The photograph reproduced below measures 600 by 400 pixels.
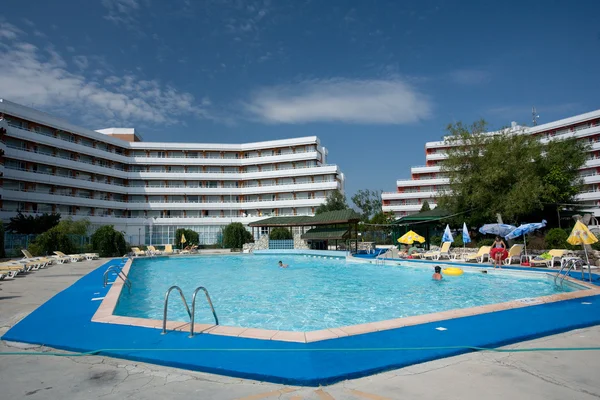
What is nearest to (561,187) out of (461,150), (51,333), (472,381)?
(461,150)

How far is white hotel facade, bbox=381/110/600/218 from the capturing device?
49906 millimetres

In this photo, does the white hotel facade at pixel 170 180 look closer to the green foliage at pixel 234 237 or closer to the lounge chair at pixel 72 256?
the green foliage at pixel 234 237

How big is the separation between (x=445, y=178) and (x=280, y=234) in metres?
26.1

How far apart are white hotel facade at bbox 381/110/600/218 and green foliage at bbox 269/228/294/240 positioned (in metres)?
22.3

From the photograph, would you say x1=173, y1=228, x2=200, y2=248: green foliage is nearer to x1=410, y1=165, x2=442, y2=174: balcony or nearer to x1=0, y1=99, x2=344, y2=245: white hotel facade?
x1=0, y1=99, x2=344, y2=245: white hotel facade

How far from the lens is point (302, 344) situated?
575cm

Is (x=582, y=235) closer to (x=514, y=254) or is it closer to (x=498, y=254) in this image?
(x=498, y=254)

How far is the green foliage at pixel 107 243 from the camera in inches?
1245

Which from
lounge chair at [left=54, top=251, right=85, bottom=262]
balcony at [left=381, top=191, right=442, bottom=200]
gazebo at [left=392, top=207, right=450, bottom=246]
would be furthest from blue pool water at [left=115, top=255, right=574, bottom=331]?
balcony at [left=381, top=191, right=442, bottom=200]

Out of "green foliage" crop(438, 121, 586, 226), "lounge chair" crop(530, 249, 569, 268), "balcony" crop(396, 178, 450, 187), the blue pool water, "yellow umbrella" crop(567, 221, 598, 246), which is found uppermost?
"balcony" crop(396, 178, 450, 187)

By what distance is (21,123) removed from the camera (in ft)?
144

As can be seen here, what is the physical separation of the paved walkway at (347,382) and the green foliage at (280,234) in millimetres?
34123

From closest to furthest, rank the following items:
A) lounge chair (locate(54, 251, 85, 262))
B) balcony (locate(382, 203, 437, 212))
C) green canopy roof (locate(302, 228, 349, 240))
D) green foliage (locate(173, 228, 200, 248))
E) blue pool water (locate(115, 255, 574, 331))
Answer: blue pool water (locate(115, 255, 574, 331)) → lounge chair (locate(54, 251, 85, 262)) → green canopy roof (locate(302, 228, 349, 240)) → green foliage (locate(173, 228, 200, 248)) → balcony (locate(382, 203, 437, 212))

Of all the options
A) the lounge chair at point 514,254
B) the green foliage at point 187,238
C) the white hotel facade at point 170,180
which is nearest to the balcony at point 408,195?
the white hotel facade at point 170,180
